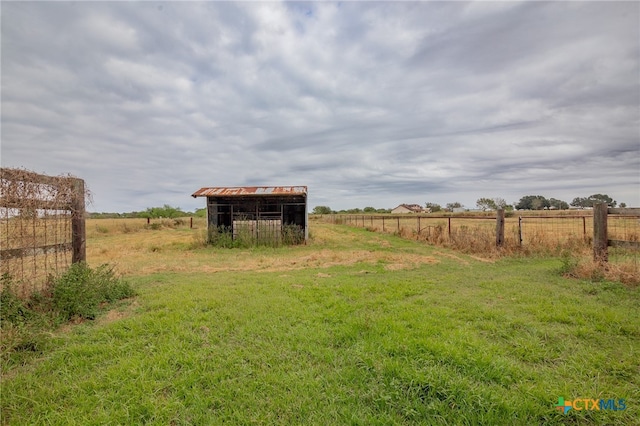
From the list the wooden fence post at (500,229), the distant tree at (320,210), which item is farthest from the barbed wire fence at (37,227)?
the distant tree at (320,210)

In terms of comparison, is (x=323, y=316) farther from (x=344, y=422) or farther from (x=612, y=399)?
(x=612, y=399)

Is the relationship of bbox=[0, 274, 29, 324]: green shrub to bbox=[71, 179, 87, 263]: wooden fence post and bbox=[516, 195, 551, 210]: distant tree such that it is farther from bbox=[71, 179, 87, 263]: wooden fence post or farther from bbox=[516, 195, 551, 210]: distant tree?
bbox=[516, 195, 551, 210]: distant tree

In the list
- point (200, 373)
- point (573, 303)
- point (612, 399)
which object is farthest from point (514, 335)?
point (200, 373)

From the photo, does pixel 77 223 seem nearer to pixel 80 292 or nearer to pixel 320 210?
pixel 80 292

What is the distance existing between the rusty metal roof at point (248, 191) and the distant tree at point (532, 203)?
58.5m

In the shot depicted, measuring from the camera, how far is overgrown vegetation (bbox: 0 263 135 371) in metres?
3.23

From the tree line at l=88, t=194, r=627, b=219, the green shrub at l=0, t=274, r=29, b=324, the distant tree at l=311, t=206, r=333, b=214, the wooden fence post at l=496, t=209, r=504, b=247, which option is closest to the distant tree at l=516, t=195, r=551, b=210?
the tree line at l=88, t=194, r=627, b=219

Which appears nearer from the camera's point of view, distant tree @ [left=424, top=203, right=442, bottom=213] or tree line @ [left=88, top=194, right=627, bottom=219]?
tree line @ [left=88, top=194, right=627, bottom=219]

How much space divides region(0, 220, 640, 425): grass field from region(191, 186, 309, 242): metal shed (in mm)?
10712

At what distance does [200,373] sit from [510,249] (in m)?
11.0

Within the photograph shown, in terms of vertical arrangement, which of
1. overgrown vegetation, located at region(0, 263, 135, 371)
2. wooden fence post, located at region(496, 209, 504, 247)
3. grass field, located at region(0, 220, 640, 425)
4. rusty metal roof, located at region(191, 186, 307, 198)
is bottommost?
grass field, located at region(0, 220, 640, 425)

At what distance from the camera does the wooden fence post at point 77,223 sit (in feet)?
16.4

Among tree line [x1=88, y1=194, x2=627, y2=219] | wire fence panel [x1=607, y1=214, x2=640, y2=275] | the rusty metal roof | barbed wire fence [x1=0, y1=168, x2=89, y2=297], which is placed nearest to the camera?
barbed wire fence [x1=0, y1=168, x2=89, y2=297]

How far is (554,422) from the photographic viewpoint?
6.92 feet
